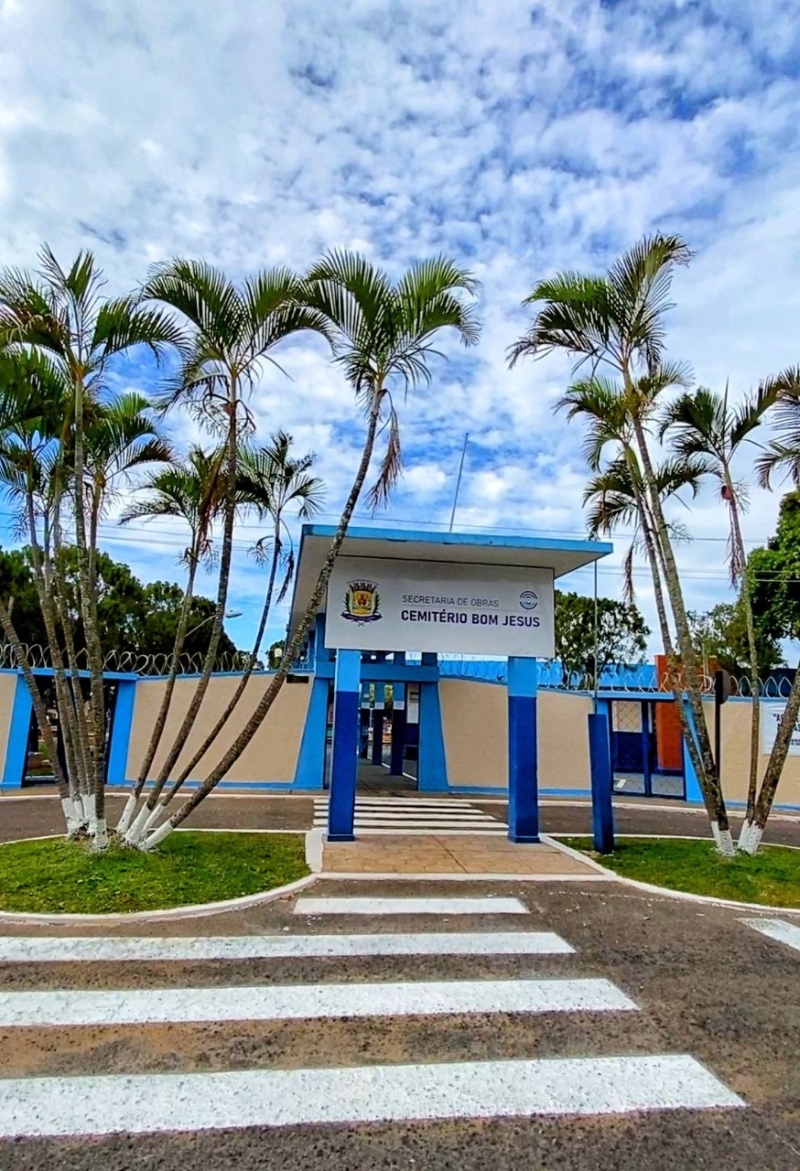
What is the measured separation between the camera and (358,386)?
8.27 metres

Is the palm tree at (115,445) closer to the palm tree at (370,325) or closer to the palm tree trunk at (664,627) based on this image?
the palm tree at (370,325)

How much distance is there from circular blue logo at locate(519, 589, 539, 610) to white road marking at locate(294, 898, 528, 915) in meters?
4.57

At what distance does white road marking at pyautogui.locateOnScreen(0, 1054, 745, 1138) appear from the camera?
3.04 m

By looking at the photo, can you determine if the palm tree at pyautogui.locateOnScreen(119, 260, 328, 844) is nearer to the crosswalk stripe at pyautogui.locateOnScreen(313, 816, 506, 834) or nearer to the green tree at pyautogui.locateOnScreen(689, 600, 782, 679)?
the crosswalk stripe at pyautogui.locateOnScreen(313, 816, 506, 834)

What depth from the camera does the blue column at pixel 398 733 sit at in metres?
19.0

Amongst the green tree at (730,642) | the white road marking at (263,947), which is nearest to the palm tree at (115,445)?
the white road marking at (263,947)

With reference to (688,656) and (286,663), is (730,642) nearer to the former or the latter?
(688,656)

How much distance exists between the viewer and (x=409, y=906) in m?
6.39

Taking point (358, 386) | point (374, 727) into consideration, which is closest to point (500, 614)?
point (358, 386)

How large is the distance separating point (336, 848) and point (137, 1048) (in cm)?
518

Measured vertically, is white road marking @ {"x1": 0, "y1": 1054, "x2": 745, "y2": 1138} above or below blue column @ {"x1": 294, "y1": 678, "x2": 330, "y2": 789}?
below

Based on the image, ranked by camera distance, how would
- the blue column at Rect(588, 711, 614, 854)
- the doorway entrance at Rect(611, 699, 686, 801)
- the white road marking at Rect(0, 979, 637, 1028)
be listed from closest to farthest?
1. the white road marking at Rect(0, 979, 637, 1028)
2. the blue column at Rect(588, 711, 614, 854)
3. the doorway entrance at Rect(611, 699, 686, 801)

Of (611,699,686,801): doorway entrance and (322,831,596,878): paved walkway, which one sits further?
(611,699,686,801): doorway entrance

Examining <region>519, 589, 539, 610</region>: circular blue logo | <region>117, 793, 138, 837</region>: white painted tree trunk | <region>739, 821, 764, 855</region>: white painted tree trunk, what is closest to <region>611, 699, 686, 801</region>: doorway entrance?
<region>739, 821, 764, 855</region>: white painted tree trunk
